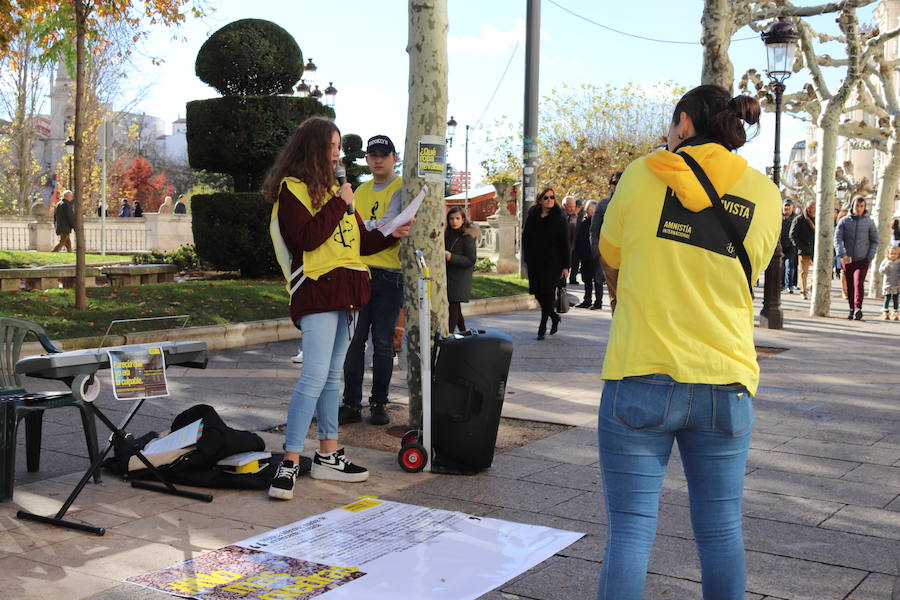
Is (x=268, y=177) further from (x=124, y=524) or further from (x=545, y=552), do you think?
(x=545, y=552)

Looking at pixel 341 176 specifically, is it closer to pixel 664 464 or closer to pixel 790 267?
pixel 664 464

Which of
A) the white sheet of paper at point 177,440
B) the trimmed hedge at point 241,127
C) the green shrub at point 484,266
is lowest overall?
the white sheet of paper at point 177,440

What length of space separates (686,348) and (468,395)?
292cm

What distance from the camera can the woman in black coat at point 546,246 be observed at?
39.3ft

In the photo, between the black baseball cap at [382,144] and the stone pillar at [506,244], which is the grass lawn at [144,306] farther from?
the stone pillar at [506,244]

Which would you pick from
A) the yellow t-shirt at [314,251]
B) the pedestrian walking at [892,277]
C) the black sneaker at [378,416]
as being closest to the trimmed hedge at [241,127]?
the pedestrian walking at [892,277]

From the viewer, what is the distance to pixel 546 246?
12.0 metres

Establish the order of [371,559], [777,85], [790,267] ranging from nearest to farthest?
[371,559]
[777,85]
[790,267]

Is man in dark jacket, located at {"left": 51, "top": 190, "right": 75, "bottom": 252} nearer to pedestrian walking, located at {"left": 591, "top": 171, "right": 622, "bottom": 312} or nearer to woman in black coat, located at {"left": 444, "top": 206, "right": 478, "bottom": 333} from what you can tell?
pedestrian walking, located at {"left": 591, "top": 171, "right": 622, "bottom": 312}

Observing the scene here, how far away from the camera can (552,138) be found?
2051 inches

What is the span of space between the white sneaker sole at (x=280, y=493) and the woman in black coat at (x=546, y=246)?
7329 millimetres

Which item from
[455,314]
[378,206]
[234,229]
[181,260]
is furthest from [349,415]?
[181,260]

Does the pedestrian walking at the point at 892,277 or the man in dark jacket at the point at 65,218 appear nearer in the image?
the pedestrian walking at the point at 892,277

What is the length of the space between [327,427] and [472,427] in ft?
2.76
